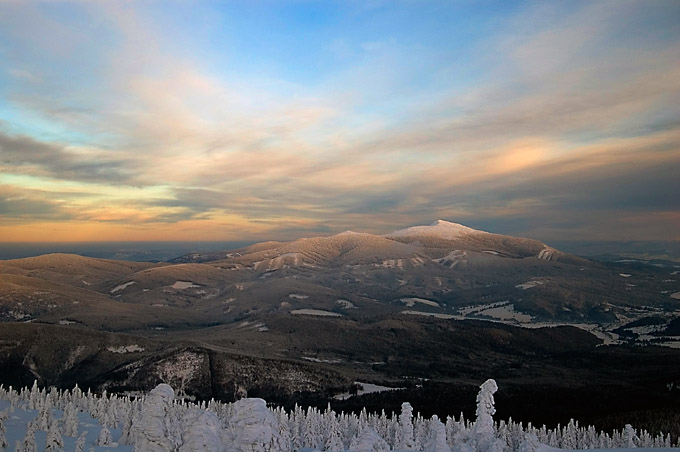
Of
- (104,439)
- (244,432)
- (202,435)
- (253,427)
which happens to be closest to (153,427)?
(202,435)

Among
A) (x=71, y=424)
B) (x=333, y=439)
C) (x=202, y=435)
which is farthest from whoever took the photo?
(x=333, y=439)

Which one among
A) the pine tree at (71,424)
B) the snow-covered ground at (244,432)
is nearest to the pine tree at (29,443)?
the snow-covered ground at (244,432)

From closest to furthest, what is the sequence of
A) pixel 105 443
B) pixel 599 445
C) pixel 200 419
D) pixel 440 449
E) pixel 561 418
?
pixel 200 419, pixel 440 449, pixel 105 443, pixel 599 445, pixel 561 418

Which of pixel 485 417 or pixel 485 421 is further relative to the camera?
pixel 485 421

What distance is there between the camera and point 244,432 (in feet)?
111

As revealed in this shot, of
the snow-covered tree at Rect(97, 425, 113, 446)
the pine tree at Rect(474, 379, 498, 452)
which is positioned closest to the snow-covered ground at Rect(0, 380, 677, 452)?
the snow-covered tree at Rect(97, 425, 113, 446)

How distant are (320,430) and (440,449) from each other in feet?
227

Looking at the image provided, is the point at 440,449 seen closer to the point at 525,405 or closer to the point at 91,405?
the point at 91,405

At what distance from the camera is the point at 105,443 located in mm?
94875

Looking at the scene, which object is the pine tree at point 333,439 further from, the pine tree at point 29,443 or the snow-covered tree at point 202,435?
the snow-covered tree at point 202,435

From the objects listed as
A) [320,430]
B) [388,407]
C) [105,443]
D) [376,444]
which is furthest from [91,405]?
[376,444]

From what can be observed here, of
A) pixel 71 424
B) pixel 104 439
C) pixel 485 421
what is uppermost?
pixel 485 421

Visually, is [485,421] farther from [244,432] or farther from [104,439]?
[104,439]

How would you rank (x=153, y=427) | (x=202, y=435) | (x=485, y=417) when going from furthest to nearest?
(x=485, y=417) → (x=153, y=427) → (x=202, y=435)
